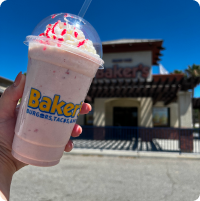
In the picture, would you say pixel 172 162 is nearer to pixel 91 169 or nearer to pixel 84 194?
pixel 91 169

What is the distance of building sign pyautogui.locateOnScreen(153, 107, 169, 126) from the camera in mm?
17500

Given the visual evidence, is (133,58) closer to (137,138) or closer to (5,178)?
(137,138)

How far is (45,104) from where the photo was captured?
51.9 inches

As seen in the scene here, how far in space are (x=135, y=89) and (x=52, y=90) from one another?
1112cm

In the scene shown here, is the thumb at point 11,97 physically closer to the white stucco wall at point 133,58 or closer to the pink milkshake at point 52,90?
the pink milkshake at point 52,90

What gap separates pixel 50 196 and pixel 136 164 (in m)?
4.17

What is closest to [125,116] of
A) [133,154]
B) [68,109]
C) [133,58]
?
[133,58]

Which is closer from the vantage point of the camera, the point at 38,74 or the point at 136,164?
the point at 38,74

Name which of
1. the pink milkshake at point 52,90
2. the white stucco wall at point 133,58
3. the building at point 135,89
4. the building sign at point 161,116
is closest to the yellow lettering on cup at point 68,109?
the pink milkshake at point 52,90

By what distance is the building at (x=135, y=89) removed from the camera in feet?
35.2

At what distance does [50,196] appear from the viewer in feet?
14.4

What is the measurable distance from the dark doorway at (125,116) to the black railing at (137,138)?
455 cm

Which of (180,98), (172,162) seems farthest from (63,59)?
(180,98)

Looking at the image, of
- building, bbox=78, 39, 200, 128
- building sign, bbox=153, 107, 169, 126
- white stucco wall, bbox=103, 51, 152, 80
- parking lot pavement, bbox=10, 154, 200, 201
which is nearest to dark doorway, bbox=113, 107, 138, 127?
building, bbox=78, 39, 200, 128
